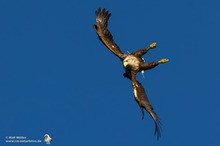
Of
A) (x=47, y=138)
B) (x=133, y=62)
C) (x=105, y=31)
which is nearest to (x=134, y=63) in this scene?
(x=133, y=62)

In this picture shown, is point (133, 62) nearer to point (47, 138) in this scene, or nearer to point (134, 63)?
point (134, 63)

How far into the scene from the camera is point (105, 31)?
53406 millimetres

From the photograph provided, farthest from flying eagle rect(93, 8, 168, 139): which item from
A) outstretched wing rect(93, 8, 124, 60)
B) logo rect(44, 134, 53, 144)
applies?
logo rect(44, 134, 53, 144)

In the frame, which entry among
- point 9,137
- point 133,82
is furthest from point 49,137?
point 133,82

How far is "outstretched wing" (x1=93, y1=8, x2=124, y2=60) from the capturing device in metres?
52.4

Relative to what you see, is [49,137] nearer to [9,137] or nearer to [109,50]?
[9,137]

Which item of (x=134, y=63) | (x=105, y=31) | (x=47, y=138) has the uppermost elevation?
(x=105, y=31)

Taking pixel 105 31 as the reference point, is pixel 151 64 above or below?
below

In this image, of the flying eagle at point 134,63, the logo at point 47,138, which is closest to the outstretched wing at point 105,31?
the flying eagle at point 134,63

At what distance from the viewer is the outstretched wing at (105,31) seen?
5241cm

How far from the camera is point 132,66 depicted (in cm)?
5078

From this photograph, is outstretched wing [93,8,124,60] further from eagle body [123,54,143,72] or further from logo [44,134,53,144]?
logo [44,134,53,144]

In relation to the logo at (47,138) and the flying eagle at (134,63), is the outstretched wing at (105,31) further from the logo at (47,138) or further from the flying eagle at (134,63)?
the logo at (47,138)

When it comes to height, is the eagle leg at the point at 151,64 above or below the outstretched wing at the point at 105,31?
below
